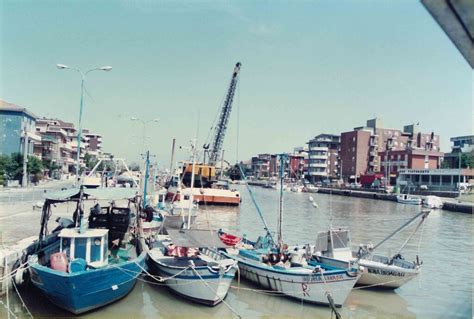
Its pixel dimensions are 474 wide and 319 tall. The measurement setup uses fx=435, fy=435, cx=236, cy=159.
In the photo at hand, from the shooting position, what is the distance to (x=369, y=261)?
48.4 ft

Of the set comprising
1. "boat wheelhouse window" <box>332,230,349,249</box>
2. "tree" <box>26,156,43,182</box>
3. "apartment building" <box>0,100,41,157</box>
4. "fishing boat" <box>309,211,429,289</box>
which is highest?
"apartment building" <box>0,100,41,157</box>

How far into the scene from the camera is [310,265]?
13.8 metres

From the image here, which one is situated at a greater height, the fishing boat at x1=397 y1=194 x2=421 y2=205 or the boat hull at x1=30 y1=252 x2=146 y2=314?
the fishing boat at x1=397 y1=194 x2=421 y2=205

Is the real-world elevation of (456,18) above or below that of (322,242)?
above

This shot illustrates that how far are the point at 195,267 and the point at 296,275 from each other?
9.66ft

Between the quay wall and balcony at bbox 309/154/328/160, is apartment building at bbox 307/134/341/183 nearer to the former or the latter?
balcony at bbox 309/154/328/160

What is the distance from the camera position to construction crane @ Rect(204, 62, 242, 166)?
72375 mm

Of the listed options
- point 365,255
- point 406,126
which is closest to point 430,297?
point 365,255

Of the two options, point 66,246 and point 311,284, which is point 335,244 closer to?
point 311,284

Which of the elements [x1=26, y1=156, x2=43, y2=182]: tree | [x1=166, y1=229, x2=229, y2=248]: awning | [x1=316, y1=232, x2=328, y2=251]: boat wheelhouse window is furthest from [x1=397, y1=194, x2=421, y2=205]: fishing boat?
[x1=166, y1=229, x2=229, y2=248]: awning

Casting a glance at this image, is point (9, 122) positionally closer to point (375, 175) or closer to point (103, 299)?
point (103, 299)

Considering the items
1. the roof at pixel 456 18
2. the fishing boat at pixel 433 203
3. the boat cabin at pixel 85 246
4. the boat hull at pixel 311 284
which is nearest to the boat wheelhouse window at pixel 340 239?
the boat hull at pixel 311 284

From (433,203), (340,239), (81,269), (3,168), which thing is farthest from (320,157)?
(81,269)

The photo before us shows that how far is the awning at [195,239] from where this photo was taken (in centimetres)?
1302
